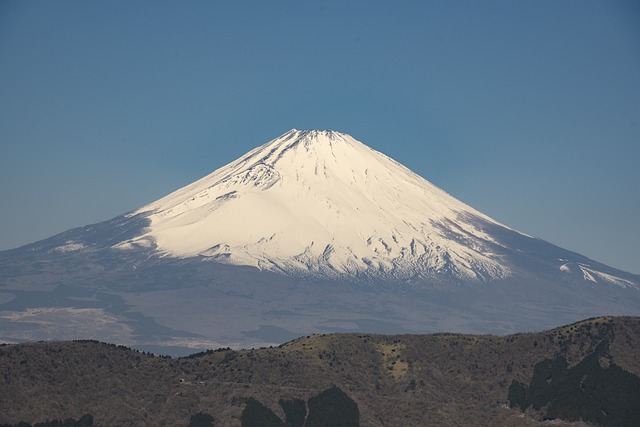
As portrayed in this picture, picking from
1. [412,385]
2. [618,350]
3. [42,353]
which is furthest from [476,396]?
[42,353]

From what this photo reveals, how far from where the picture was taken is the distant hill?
166m

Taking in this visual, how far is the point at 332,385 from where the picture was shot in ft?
596

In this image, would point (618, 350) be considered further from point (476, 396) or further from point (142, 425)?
point (142, 425)

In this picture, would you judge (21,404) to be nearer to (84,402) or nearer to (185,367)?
(84,402)

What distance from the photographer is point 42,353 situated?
596 feet

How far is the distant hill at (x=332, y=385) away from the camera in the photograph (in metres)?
166

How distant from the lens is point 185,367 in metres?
187

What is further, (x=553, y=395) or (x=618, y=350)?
(x=618, y=350)

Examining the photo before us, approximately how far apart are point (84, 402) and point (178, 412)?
1381 centimetres

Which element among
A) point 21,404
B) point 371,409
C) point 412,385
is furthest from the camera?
point 412,385

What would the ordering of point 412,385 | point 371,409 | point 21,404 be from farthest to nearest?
point 412,385, point 371,409, point 21,404

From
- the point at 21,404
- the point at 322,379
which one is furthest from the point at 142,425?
the point at 322,379

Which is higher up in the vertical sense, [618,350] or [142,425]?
[618,350]

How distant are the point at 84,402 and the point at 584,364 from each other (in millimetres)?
75164
